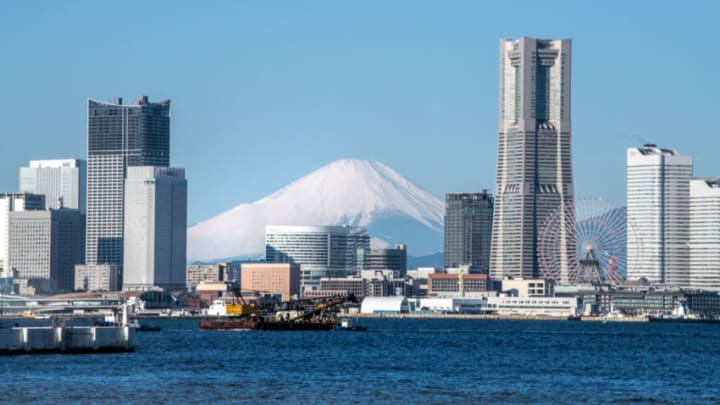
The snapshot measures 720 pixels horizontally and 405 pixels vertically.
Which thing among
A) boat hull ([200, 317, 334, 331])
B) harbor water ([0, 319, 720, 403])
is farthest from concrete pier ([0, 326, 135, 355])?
boat hull ([200, 317, 334, 331])

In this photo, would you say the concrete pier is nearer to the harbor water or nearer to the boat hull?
the harbor water

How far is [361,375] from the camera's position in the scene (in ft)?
312

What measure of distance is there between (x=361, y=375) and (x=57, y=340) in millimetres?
21049

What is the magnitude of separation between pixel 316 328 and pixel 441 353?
6838cm

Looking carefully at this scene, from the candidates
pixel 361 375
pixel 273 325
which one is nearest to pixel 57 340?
pixel 361 375

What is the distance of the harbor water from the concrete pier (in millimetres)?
1060

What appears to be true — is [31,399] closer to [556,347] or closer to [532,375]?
[532,375]

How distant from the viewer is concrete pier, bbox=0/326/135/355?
10050cm

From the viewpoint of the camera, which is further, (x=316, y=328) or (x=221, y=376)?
(x=316, y=328)

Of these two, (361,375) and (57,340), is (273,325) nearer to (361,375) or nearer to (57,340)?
(57,340)

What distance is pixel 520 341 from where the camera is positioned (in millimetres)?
166875

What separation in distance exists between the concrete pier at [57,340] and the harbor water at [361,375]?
41.8 inches

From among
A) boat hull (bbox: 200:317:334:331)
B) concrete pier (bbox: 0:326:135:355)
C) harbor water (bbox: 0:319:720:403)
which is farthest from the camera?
boat hull (bbox: 200:317:334:331)

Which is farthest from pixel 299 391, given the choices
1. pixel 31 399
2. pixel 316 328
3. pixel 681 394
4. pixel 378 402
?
pixel 316 328
